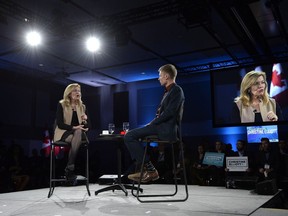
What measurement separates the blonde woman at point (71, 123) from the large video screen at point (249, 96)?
11.2 ft

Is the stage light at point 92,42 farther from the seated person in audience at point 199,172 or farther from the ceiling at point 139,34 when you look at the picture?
the seated person in audience at point 199,172

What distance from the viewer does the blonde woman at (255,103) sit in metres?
5.24

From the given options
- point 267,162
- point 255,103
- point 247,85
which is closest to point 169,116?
point 255,103

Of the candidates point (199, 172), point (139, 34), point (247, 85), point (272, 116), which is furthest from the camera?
point (199, 172)

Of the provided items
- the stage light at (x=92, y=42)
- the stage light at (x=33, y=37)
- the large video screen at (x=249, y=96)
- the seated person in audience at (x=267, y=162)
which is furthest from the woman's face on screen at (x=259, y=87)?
the stage light at (x=33, y=37)

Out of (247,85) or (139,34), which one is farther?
(139,34)

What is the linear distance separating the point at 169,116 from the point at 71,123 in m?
1.30

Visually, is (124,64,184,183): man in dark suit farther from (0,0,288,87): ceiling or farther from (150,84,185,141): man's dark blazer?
(0,0,288,87): ceiling

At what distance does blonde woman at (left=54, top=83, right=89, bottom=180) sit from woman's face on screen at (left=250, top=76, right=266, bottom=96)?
3457 millimetres

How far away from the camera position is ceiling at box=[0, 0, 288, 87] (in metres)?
4.96

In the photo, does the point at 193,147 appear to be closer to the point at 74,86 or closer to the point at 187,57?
the point at 187,57

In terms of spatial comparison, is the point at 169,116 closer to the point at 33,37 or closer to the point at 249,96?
the point at 249,96

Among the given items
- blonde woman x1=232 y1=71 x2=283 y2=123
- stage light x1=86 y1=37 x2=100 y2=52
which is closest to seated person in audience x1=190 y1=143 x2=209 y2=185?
blonde woman x1=232 y1=71 x2=283 y2=123

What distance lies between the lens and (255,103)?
5.31m
